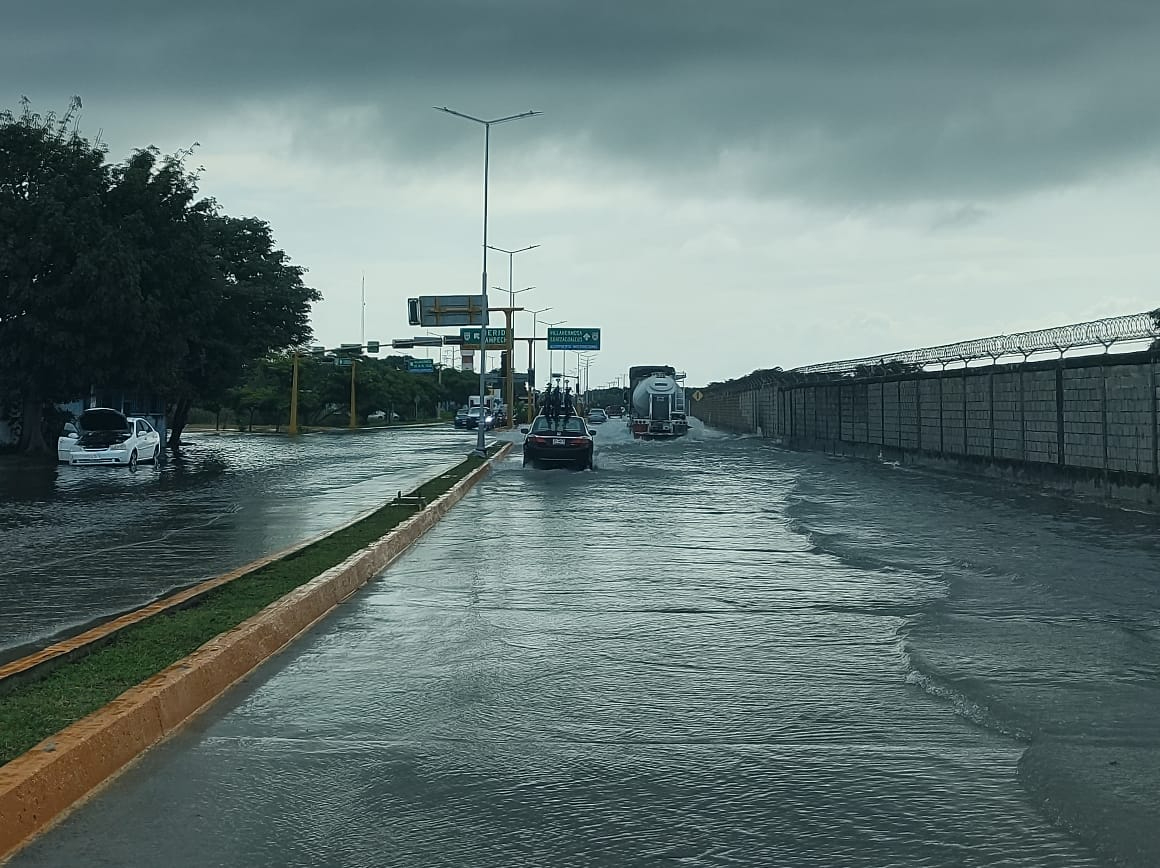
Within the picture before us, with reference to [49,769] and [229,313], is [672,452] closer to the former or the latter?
[229,313]

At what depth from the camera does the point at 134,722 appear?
6371 millimetres

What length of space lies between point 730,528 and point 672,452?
A: 28752 mm

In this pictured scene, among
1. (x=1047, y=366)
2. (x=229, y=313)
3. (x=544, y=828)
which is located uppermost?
(x=229, y=313)

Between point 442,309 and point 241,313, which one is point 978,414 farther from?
point 442,309

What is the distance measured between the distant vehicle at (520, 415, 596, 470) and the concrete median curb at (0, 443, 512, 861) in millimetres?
23425

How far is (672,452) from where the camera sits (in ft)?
154

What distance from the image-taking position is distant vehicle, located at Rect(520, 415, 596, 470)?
3456 cm

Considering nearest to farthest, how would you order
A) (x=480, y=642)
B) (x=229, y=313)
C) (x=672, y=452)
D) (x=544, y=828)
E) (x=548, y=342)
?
(x=544, y=828) → (x=480, y=642) → (x=672, y=452) → (x=229, y=313) → (x=548, y=342)

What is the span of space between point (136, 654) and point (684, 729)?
3550 mm

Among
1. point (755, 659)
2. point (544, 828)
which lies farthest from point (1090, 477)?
point (544, 828)

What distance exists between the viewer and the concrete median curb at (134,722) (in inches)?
204

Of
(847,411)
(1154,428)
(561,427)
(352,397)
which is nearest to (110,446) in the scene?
(561,427)

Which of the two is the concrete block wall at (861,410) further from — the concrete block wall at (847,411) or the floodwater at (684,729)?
the floodwater at (684,729)

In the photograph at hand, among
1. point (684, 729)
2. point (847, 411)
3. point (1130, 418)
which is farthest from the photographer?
point (847, 411)
